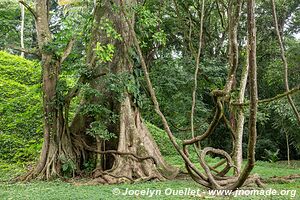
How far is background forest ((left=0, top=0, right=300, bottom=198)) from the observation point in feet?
25.7

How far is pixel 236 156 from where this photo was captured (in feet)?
22.9

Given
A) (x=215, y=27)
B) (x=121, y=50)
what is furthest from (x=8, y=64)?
(x=215, y=27)

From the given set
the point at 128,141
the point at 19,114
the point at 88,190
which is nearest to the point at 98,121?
the point at 128,141

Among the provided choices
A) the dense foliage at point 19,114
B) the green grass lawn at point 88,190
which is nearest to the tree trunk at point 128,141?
the green grass lawn at point 88,190

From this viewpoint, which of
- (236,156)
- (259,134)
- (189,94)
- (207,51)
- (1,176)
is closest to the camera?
(236,156)

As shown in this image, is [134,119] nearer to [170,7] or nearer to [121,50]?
[121,50]

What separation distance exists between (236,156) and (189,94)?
5.98 metres

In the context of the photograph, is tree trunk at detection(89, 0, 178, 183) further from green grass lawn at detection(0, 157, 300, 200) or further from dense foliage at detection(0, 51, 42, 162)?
dense foliage at detection(0, 51, 42, 162)

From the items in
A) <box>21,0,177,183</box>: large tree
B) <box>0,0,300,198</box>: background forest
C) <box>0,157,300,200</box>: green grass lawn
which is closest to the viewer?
<box>0,157,300,200</box>: green grass lawn

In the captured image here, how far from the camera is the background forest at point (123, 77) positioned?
308 inches

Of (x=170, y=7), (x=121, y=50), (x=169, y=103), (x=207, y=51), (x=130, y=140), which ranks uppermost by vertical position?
(x=170, y=7)

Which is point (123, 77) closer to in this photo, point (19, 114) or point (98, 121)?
point (98, 121)

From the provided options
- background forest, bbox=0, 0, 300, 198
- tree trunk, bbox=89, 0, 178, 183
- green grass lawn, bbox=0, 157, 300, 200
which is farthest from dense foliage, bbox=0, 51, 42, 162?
green grass lawn, bbox=0, 157, 300, 200

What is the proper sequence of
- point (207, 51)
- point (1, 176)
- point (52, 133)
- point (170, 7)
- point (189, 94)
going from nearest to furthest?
point (52, 133)
point (1, 176)
point (189, 94)
point (170, 7)
point (207, 51)
